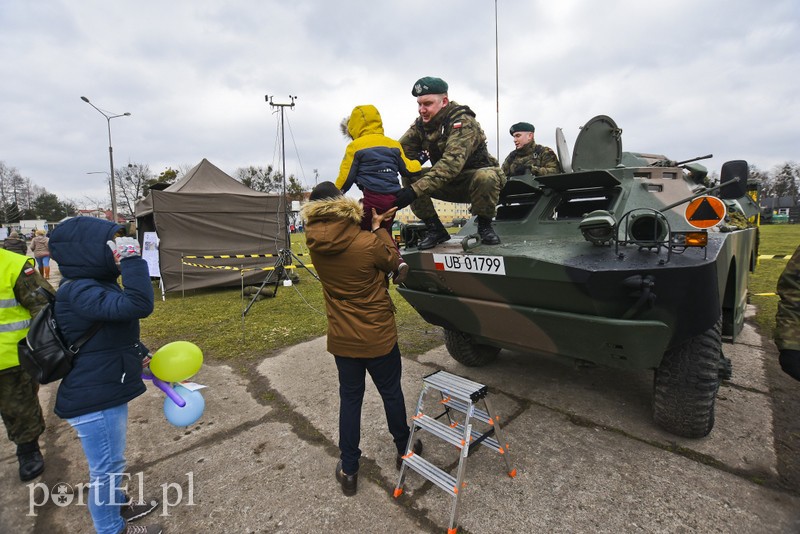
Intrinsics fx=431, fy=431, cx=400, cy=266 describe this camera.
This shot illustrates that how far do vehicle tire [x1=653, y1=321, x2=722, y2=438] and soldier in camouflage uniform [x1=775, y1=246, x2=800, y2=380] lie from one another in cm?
80

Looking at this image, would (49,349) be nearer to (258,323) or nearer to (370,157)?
(370,157)

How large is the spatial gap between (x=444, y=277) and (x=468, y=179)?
85cm

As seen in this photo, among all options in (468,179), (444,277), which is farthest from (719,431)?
(468,179)

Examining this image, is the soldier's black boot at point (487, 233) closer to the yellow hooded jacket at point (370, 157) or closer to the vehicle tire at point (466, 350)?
the yellow hooded jacket at point (370, 157)

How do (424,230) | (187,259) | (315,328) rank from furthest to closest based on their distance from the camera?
(187,259) < (315,328) < (424,230)

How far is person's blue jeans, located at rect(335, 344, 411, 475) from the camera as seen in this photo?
8.11ft

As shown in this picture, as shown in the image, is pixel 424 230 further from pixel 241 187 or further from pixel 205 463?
pixel 241 187

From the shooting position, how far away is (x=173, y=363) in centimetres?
238

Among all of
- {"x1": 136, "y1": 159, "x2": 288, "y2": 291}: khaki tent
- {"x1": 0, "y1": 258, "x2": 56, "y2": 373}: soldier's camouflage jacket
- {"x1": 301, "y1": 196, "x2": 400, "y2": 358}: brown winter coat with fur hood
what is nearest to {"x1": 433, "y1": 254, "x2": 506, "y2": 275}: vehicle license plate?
{"x1": 301, "y1": 196, "x2": 400, "y2": 358}: brown winter coat with fur hood

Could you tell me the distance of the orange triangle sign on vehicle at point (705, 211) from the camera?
2666 millimetres

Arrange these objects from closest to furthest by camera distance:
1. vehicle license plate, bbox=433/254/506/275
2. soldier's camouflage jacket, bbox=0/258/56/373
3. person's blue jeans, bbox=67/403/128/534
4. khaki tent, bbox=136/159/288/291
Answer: person's blue jeans, bbox=67/403/128/534, soldier's camouflage jacket, bbox=0/258/56/373, vehicle license plate, bbox=433/254/506/275, khaki tent, bbox=136/159/288/291

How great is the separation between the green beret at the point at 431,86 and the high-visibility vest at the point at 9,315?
2.87 m

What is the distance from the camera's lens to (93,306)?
6.36ft

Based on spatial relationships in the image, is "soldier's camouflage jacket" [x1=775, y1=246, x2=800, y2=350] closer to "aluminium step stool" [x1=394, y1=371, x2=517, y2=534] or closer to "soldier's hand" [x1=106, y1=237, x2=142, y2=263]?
"aluminium step stool" [x1=394, y1=371, x2=517, y2=534]
